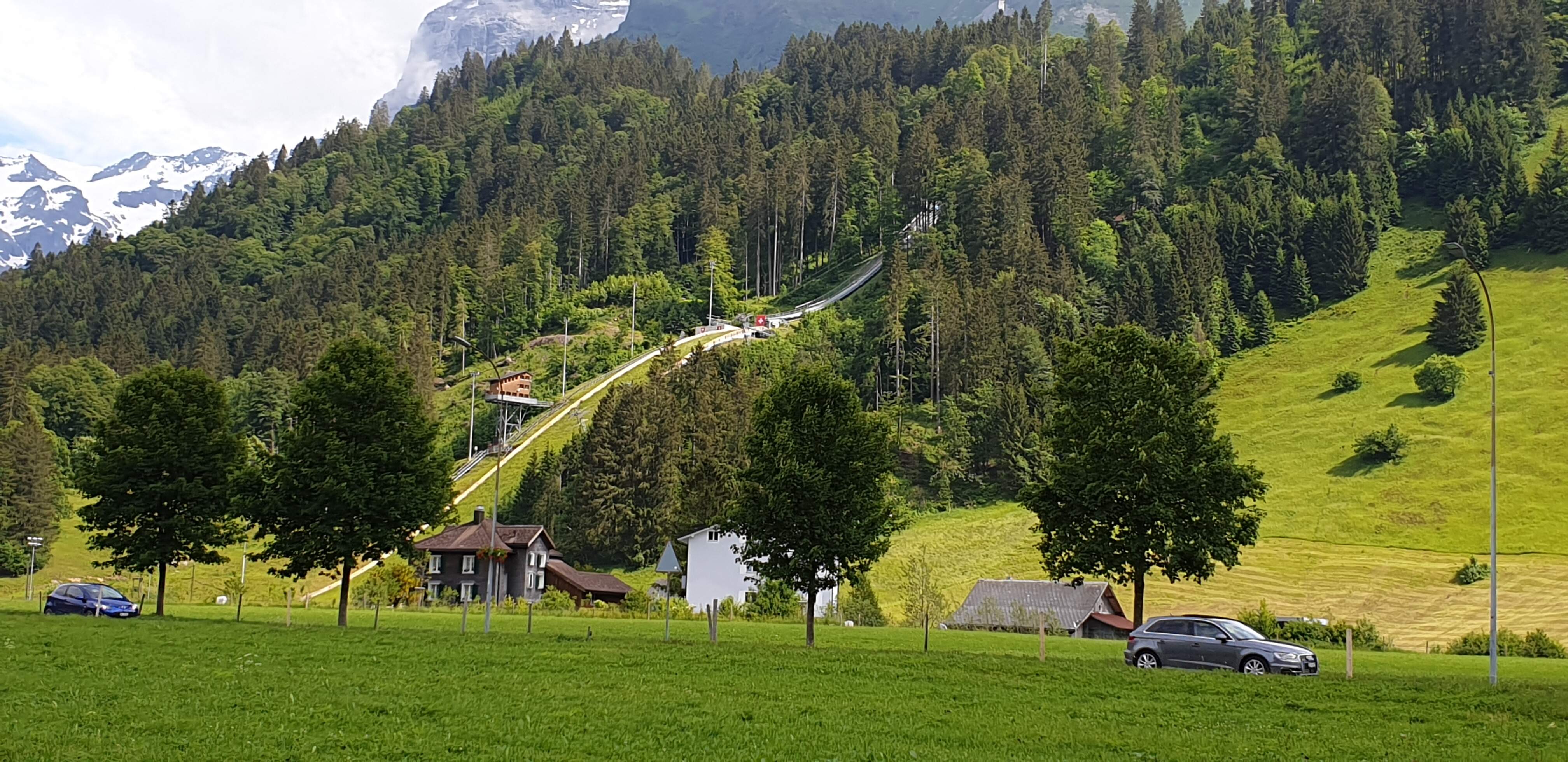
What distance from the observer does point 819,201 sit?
187750 mm

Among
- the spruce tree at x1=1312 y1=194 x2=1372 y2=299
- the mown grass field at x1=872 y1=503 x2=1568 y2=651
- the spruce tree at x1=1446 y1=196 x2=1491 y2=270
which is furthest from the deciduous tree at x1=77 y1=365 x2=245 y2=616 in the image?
the spruce tree at x1=1446 y1=196 x2=1491 y2=270

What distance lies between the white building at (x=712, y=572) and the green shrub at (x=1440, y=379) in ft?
217

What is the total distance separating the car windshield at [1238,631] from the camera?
30.2 m

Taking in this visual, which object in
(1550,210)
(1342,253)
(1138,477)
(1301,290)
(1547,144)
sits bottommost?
(1138,477)

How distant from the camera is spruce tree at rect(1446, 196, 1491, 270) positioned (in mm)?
135250

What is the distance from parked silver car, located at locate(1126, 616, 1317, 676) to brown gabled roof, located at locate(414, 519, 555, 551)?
58.2 metres

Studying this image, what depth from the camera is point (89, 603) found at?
47.4 m

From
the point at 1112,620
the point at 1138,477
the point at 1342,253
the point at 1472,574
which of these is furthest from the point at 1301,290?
the point at 1138,477

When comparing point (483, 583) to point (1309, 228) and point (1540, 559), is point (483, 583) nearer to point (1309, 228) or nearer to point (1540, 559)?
point (1540, 559)

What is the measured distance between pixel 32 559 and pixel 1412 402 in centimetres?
11202

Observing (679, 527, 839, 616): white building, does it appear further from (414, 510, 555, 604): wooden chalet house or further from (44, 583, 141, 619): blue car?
(44, 583, 141, 619): blue car

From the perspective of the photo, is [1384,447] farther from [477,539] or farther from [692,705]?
[692,705]

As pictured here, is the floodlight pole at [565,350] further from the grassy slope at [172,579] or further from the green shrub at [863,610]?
the green shrub at [863,610]

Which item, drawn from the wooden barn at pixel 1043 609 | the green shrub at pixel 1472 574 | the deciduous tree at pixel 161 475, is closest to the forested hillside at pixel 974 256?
the wooden barn at pixel 1043 609
